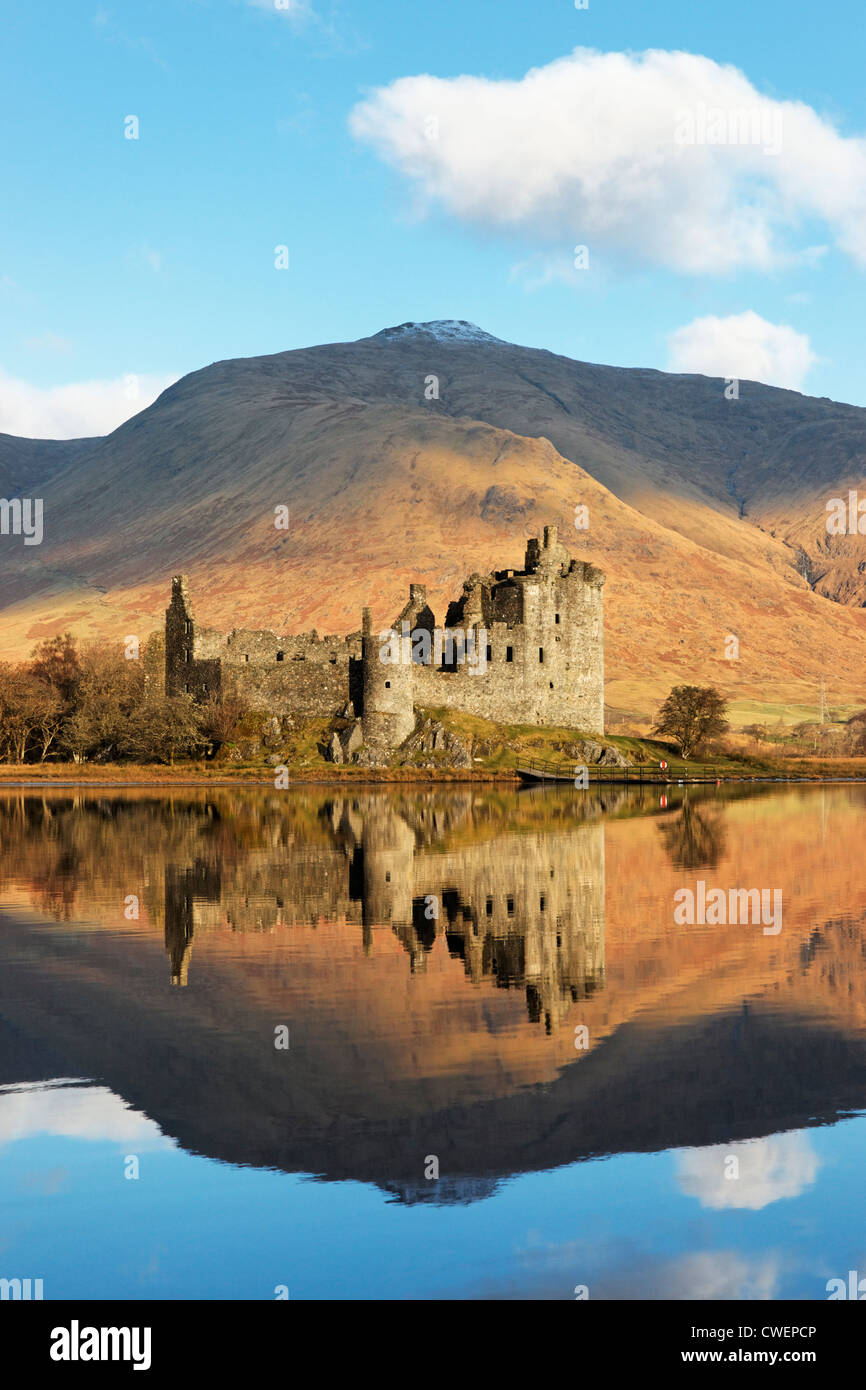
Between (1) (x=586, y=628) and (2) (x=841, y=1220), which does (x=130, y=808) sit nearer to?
(1) (x=586, y=628)

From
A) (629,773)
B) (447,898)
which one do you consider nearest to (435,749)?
(629,773)

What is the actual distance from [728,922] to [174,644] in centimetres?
6059

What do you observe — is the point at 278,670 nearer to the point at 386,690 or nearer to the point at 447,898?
the point at 386,690

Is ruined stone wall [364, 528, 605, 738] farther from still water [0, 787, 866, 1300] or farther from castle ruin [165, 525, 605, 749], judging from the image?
still water [0, 787, 866, 1300]

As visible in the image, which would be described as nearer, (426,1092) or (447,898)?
(426,1092)

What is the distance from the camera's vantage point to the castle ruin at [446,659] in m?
76.7

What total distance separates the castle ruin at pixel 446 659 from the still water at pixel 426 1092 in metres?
47.1

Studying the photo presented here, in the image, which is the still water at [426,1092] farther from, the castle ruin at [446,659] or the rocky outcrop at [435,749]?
the castle ruin at [446,659]

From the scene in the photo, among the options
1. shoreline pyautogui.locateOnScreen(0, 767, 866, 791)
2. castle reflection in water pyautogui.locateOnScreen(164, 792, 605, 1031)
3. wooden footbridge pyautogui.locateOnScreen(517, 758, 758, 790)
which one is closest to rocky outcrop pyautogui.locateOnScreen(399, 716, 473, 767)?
shoreline pyautogui.locateOnScreen(0, 767, 866, 791)

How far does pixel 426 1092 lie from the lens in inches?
538

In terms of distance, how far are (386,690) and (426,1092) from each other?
6061cm

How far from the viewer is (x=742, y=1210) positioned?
1090 cm

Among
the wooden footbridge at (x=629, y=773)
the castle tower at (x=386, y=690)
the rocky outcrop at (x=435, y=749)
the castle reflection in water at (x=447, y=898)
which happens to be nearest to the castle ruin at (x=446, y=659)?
the castle tower at (x=386, y=690)

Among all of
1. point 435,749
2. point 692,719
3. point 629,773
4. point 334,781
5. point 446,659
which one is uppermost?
point 446,659
